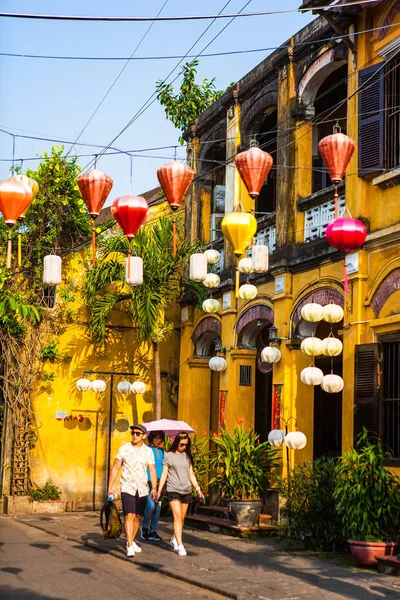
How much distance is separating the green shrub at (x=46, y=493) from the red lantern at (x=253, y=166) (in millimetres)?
10551

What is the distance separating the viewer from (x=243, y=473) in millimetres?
15148

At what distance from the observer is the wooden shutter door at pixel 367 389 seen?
43.1ft

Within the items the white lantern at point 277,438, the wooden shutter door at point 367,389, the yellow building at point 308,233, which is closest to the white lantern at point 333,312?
the yellow building at point 308,233

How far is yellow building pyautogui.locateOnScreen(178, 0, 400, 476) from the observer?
43.8 ft

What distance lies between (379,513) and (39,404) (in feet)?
34.4

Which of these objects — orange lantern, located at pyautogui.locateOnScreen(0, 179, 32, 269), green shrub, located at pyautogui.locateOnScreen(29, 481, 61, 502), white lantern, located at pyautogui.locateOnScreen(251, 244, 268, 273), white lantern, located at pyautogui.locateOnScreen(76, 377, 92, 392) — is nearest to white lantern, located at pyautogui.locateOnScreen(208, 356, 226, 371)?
white lantern, located at pyautogui.locateOnScreen(76, 377, 92, 392)

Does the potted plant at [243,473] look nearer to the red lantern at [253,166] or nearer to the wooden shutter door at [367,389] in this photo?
the wooden shutter door at [367,389]

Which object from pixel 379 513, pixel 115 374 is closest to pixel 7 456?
pixel 115 374

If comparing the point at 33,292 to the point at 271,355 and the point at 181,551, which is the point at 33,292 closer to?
the point at 271,355

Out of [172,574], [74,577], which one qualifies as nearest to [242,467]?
[172,574]

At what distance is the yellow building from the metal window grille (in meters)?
0.03

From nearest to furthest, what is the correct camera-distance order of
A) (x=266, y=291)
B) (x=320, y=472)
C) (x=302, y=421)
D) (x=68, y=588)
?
(x=68, y=588)
(x=320, y=472)
(x=302, y=421)
(x=266, y=291)

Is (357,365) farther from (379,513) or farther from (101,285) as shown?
(101,285)

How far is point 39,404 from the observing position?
20.5 m
